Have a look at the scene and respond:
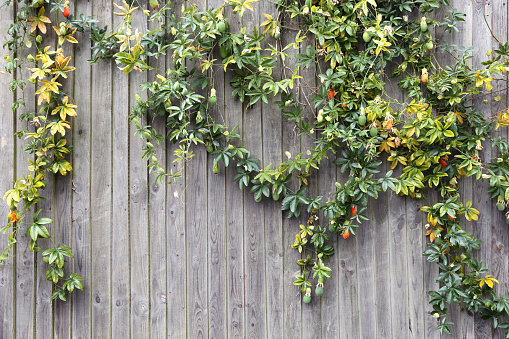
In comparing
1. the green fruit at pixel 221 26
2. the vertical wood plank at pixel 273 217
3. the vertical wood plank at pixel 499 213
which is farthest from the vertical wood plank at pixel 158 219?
the vertical wood plank at pixel 499 213

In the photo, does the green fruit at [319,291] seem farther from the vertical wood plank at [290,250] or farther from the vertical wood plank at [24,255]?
the vertical wood plank at [24,255]

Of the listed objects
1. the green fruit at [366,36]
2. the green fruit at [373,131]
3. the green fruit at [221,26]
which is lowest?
the green fruit at [373,131]

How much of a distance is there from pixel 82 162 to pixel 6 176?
0.37m

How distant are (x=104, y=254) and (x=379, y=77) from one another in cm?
167

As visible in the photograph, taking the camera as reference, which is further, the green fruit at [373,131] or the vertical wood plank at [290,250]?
the vertical wood plank at [290,250]

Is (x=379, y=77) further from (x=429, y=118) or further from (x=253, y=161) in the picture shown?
(x=253, y=161)

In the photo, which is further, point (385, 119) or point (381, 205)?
point (381, 205)

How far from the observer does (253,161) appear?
1820 mm

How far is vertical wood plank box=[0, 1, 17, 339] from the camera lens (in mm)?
1819

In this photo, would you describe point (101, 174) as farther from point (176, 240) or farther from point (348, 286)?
point (348, 286)

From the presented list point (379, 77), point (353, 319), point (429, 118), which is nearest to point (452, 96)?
point (429, 118)

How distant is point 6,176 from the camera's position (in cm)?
184

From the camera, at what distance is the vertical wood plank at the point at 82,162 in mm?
1851

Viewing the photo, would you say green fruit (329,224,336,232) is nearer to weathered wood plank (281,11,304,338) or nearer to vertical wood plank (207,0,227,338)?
weathered wood plank (281,11,304,338)
